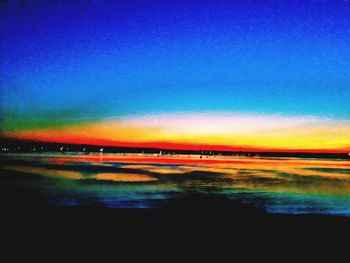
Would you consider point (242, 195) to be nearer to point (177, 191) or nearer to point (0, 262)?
point (177, 191)

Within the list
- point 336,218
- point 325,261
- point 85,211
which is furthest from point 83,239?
point 336,218

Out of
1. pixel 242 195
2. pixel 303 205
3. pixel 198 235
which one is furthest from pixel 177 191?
pixel 198 235

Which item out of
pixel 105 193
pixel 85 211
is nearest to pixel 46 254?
pixel 85 211

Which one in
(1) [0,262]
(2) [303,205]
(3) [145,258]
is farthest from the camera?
(2) [303,205]

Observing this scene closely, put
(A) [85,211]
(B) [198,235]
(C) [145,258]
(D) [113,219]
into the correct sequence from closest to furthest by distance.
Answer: (C) [145,258] < (B) [198,235] < (D) [113,219] < (A) [85,211]

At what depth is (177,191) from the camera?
14289 mm

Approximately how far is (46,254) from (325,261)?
162 inches

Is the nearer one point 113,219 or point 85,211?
point 113,219

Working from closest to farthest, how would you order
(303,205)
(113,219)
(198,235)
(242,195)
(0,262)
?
(0,262)
(198,235)
(113,219)
(303,205)
(242,195)

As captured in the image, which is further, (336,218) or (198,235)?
(336,218)

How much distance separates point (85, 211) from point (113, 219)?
1.29 m

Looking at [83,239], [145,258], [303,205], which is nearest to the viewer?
[145,258]

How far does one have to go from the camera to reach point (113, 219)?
848 cm

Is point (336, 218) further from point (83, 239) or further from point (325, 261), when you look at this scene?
point (83, 239)
